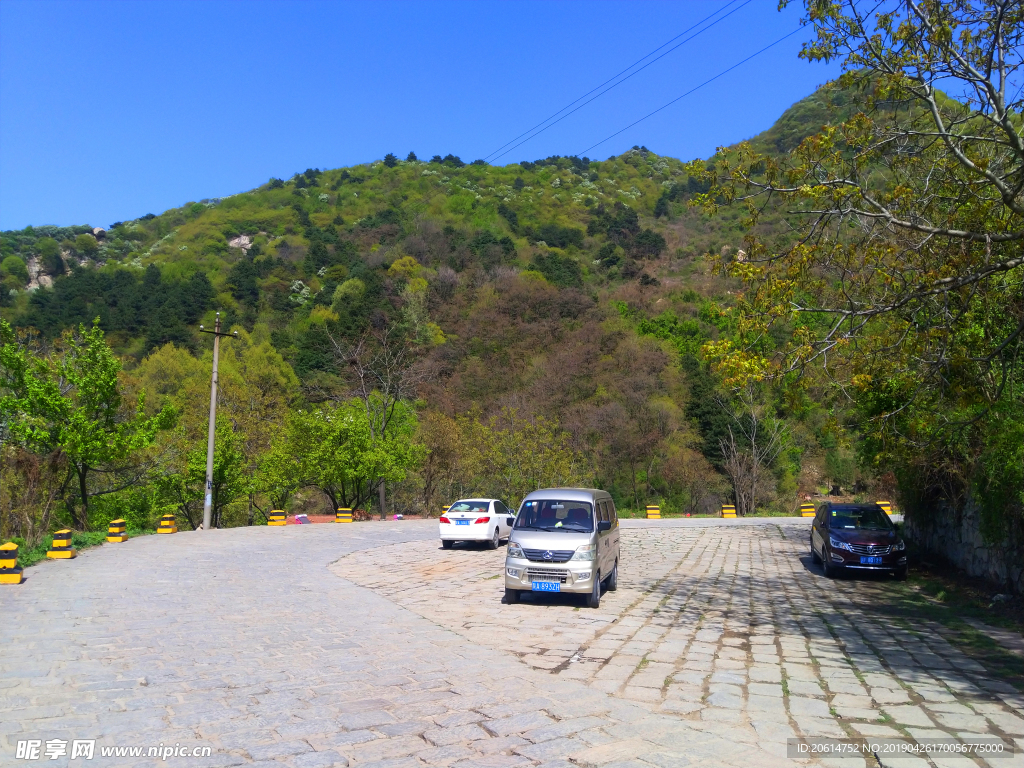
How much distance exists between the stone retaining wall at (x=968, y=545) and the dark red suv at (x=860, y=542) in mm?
1461

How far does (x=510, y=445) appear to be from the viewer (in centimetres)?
4409

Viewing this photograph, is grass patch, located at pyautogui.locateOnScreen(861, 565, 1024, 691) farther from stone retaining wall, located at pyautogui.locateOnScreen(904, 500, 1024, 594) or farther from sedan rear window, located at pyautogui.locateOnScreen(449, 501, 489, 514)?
sedan rear window, located at pyautogui.locateOnScreen(449, 501, 489, 514)

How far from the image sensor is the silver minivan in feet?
39.7

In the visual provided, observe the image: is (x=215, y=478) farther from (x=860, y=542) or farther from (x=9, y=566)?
(x=860, y=542)

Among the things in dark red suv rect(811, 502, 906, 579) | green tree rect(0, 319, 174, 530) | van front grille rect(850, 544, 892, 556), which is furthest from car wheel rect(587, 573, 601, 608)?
green tree rect(0, 319, 174, 530)

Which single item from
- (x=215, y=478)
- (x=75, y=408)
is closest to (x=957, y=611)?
(x=75, y=408)

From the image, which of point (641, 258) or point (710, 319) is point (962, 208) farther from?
point (641, 258)

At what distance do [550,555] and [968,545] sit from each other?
36.0ft

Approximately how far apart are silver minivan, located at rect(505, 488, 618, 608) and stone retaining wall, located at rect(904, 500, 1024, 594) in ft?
24.5

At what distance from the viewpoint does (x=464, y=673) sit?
26.2 feet

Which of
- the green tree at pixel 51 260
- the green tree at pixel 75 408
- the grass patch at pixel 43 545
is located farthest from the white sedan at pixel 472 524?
the green tree at pixel 51 260

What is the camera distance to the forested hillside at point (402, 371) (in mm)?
28812

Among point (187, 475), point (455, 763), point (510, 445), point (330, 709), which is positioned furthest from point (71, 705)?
point (510, 445)

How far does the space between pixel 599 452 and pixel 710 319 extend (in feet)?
76.6
